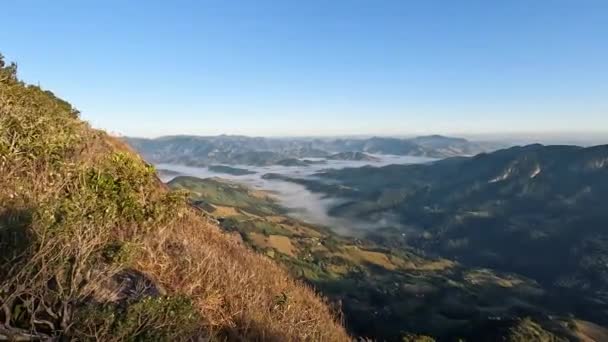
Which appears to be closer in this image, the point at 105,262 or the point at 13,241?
the point at 13,241

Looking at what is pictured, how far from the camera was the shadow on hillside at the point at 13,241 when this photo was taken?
523 cm

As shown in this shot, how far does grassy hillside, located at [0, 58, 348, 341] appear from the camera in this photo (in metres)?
5.12

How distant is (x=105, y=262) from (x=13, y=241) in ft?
4.33

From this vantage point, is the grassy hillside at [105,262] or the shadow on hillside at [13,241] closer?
the grassy hillside at [105,262]

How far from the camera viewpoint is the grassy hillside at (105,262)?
16.8 feet

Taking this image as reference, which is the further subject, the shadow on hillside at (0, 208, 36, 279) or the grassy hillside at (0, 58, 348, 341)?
the shadow on hillside at (0, 208, 36, 279)

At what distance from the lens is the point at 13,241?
5484mm

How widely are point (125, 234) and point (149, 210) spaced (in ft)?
3.62

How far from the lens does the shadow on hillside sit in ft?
17.2

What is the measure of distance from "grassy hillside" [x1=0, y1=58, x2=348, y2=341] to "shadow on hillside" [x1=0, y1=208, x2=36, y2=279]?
2 centimetres

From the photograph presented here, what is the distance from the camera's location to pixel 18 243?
5.43 m

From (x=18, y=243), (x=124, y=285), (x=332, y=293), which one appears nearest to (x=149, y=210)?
(x=124, y=285)

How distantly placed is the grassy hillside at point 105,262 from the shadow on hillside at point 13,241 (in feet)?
0.05

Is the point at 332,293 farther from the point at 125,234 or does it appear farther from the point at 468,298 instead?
the point at 125,234
